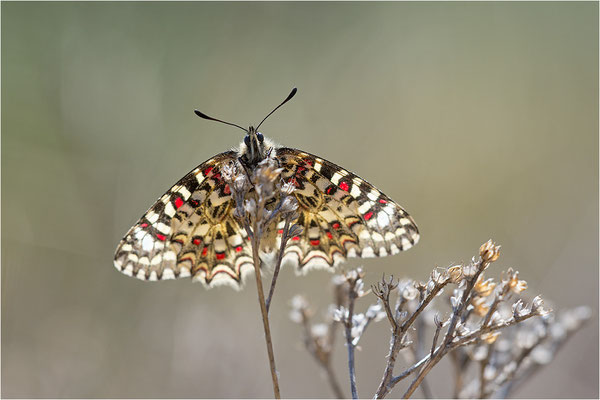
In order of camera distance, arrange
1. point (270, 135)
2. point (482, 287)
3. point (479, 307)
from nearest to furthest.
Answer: point (482, 287) → point (479, 307) → point (270, 135)

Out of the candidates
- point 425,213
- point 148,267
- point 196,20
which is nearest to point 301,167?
point 148,267

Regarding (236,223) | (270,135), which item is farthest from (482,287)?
(270,135)

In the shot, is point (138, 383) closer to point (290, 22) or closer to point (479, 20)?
point (290, 22)

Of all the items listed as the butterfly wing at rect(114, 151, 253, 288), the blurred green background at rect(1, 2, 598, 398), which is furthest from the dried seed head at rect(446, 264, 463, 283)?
the blurred green background at rect(1, 2, 598, 398)

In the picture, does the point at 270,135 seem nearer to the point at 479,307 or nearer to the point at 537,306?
the point at 479,307

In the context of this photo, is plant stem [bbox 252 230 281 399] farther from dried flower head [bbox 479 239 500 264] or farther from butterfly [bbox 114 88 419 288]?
butterfly [bbox 114 88 419 288]
